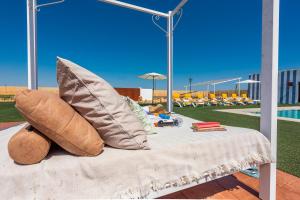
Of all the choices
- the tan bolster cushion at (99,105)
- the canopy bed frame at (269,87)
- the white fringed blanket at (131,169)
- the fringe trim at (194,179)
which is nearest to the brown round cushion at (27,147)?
the white fringed blanket at (131,169)

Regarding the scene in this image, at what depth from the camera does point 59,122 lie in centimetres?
88

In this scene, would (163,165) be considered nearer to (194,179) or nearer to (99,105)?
(194,179)

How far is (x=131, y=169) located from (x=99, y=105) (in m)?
0.44

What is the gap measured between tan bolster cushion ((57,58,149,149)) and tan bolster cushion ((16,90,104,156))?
0.06 m

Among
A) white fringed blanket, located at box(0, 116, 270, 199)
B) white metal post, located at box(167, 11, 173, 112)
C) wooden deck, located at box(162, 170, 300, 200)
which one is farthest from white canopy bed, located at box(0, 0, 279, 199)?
white metal post, located at box(167, 11, 173, 112)

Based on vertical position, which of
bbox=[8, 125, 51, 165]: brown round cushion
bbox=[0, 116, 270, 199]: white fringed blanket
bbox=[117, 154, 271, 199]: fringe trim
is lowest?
bbox=[117, 154, 271, 199]: fringe trim

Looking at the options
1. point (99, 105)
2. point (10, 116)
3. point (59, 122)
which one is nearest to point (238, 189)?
point (99, 105)

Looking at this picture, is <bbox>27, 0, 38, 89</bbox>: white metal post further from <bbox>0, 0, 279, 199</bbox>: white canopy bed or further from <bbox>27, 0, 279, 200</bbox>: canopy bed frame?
<bbox>27, 0, 279, 200</bbox>: canopy bed frame

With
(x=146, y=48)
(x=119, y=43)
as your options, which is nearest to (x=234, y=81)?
(x=146, y=48)

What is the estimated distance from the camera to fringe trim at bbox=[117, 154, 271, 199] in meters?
1.00

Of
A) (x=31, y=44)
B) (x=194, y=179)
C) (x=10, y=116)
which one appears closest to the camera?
(x=194, y=179)

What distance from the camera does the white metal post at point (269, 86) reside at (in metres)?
1.49

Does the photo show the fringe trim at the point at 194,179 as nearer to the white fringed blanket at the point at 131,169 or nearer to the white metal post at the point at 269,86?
the white fringed blanket at the point at 131,169

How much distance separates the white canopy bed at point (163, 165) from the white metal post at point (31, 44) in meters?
1.68
